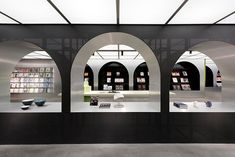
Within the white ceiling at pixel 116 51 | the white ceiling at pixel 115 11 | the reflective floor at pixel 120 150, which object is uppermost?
the white ceiling at pixel 116 51

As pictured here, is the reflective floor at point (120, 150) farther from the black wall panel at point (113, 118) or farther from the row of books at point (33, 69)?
the row of books at point (33, 69)

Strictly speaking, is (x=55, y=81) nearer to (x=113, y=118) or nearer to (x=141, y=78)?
(x=141, y=78)

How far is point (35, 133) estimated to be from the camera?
3.23 meters

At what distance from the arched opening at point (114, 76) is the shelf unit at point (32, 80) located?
324cm

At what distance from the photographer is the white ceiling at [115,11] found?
7.24ft

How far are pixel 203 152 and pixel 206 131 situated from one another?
1.46 ft

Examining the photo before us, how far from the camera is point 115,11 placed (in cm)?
251

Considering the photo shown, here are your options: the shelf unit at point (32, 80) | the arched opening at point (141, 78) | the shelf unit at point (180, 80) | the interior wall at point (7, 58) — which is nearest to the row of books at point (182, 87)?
the shelf unit at point (180, 80)

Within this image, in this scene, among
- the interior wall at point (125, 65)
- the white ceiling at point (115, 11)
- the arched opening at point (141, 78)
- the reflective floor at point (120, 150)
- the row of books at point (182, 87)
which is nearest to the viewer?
Answer: the white ceiling at point (115, 11)

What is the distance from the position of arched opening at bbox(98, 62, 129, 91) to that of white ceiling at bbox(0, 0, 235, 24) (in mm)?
7542

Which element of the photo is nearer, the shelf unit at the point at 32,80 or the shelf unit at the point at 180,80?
the shelf unit at the point at 32,80

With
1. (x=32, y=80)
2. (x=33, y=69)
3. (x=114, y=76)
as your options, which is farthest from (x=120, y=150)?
(x=33, y=69)

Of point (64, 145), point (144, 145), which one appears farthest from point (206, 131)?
point (64, 145)

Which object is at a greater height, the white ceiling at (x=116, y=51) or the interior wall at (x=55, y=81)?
the white ceiling at (x=116, y=51)
